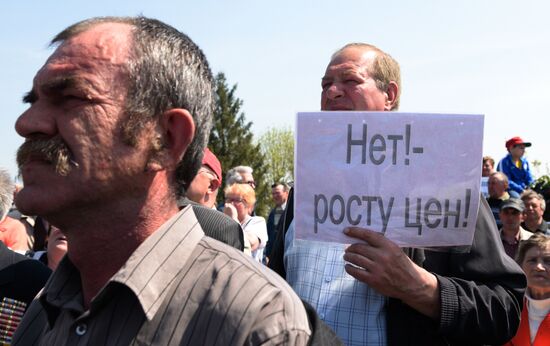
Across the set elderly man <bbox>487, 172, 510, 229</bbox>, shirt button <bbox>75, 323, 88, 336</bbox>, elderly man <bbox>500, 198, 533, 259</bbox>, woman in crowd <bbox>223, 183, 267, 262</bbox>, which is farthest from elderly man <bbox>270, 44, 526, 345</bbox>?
elderly man <bbox>487, 172, 510, 229</bbox>

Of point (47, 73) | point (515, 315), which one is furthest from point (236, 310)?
point (515, 315)

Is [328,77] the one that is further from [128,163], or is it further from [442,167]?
[128,163]

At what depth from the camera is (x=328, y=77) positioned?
2953 millimetres

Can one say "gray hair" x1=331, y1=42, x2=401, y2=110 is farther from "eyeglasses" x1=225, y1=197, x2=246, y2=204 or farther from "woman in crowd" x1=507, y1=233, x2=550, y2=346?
"eyeglasses" x1=225, y1=197, x2=246, y2=204

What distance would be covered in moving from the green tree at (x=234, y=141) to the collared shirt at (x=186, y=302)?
48523mm

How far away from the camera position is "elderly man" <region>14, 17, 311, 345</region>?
1427 mm

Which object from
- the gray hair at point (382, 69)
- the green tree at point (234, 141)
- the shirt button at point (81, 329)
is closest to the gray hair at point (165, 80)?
the shirt button at point (81, 329)

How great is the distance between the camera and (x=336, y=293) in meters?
2.63

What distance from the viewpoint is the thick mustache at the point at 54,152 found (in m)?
1.56

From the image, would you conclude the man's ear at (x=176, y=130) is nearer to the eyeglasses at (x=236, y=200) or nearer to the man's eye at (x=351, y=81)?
the man's eye at (x=351, y=81)

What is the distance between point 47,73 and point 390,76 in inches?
67.8

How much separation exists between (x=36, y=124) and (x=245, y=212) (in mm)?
5494

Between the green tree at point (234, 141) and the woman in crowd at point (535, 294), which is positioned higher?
the woman in crowd at point (535, 294)

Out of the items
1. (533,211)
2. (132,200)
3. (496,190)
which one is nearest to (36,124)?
(132,200)
